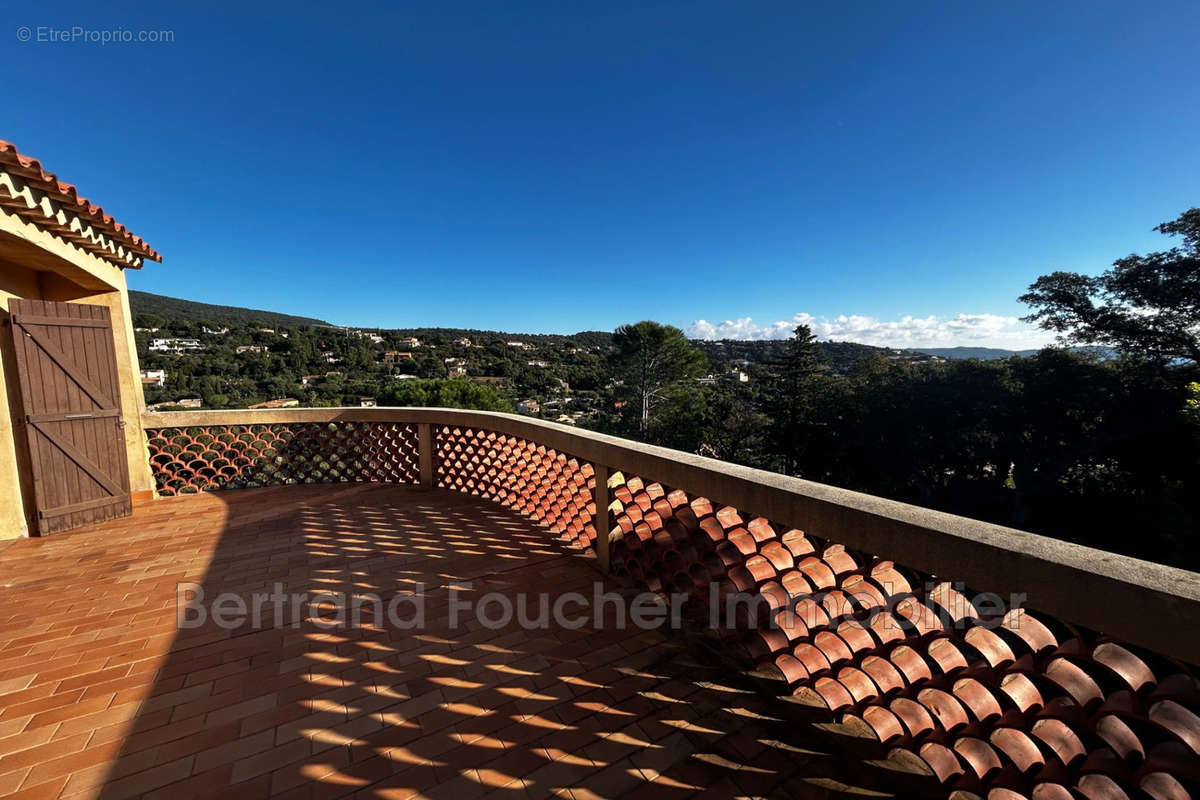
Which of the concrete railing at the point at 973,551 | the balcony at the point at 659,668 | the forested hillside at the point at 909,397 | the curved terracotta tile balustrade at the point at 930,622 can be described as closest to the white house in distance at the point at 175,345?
the forested hillside at the point at 909,397

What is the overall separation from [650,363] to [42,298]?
2889 cm

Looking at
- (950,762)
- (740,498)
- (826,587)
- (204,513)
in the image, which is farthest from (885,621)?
(204,513)

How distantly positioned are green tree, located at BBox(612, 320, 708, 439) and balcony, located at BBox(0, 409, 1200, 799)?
28744 mm

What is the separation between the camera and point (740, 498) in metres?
1.86

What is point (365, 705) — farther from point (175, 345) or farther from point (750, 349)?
point (750, 349)

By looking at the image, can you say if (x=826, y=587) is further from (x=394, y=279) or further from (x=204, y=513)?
(x=394, y=279)

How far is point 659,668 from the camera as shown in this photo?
2039mm

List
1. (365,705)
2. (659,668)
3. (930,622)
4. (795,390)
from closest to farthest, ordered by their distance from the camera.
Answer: (930,622)
(365,705)
(659,668)
(795,390)

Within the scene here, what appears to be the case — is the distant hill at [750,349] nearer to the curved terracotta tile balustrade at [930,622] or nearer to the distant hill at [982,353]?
the distant hill at [982,353]

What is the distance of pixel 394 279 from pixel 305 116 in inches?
636

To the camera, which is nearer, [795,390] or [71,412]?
[71,412]

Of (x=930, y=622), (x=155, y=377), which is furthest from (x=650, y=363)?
(x=930, y=622)

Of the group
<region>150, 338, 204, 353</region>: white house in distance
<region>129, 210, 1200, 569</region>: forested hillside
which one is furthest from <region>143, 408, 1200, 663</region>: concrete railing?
<region>150, 338, 204, 353</region>: white house in distance

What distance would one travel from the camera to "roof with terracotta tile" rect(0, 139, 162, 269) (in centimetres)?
294
